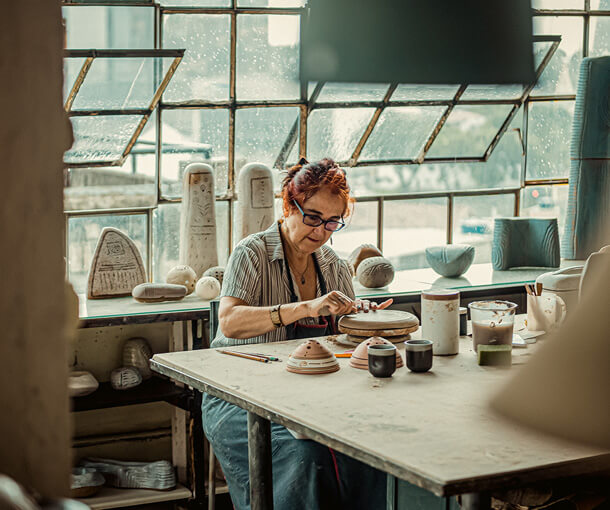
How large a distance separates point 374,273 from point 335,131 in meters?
1.16

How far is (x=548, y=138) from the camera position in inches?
234

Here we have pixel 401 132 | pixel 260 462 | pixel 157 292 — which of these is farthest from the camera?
pixel 401 132

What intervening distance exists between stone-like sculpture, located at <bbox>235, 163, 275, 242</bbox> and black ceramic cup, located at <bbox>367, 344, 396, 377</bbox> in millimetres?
2023

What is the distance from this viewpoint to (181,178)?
15.8 ft

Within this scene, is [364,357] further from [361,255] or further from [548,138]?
[548,138]

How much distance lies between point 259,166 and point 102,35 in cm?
102

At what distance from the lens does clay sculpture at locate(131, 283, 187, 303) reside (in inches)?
161

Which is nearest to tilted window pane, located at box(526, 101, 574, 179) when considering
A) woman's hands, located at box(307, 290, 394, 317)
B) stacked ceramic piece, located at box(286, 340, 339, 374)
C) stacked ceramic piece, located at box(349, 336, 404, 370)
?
woman's hands, located at box(307, 290, 394, 317)

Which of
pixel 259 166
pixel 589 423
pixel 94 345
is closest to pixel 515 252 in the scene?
pixel 259 166

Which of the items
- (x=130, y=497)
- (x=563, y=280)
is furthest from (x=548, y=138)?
(x=130, y=497)

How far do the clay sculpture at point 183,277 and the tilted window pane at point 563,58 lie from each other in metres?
2.82

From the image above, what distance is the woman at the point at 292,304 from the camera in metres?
2.66

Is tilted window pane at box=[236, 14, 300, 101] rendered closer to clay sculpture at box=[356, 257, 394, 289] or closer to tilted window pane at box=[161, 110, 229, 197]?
tilted window pane at box=[161, 110, 229, 197]

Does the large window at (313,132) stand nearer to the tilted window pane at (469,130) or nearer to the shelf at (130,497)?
the tilted window pane at (469,130)
